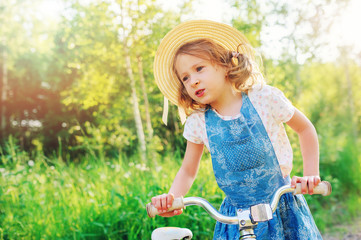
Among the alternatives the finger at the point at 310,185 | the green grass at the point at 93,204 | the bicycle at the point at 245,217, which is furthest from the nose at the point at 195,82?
the green grass at the point at 93,204

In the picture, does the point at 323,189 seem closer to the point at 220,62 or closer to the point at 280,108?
the point at 280,108

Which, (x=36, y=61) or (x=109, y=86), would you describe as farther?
(x=36, y=61)

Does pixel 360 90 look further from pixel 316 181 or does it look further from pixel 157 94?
pixel 316 181

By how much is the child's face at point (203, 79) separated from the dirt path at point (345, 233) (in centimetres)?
270

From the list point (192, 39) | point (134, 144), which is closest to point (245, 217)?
point (192, 39)

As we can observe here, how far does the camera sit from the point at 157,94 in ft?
19.4

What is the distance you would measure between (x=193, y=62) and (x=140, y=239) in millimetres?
1715

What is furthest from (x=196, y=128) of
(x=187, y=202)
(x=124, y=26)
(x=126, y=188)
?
(x=124, y=26)

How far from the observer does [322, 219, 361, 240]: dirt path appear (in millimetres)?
3771

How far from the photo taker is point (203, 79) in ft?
5.89

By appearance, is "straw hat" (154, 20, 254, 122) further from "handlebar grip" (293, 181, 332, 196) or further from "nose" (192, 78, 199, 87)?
"handlebar grip" (293, 181, 332, 196)

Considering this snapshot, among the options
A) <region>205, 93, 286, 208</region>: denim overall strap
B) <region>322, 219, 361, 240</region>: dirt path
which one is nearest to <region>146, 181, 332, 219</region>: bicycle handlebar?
<region>205, 93, 286, 208</region>: denim overall strap

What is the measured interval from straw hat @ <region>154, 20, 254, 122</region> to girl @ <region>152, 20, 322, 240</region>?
80 millimetres

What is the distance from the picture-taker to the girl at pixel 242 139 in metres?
1.69
